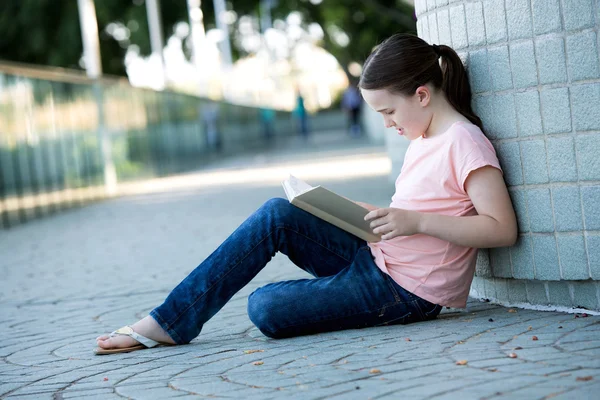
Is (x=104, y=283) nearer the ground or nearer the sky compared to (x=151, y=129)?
nearer the ground

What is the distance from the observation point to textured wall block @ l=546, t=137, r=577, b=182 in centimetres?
399

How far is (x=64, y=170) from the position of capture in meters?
15.5

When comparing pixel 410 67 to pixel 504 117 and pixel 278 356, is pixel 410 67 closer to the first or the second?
pixel 504 117

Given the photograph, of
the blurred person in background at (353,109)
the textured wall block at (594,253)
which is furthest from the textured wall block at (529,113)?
the blurred person in background at (353,109)

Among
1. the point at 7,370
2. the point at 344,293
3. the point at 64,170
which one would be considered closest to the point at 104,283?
the point at 7,370

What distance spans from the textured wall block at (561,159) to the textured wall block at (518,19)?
0.42 meters

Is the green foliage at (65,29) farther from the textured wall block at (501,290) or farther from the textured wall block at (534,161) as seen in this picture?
the textured wall block at (534,161)

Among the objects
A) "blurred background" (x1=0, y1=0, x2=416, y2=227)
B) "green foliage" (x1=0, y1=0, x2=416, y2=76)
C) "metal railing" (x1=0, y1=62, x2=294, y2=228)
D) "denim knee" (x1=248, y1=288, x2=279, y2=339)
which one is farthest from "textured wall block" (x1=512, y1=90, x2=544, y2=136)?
"green foliage" (x1=0, y1=0, x2=416, y2=76)

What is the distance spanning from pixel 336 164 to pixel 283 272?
13.0 m

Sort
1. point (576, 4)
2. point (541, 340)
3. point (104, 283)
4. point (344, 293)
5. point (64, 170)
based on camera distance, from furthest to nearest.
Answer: point (64, 170) < point (104, 283) < point (344, 293) < point (576, 4) < point (541, 340)

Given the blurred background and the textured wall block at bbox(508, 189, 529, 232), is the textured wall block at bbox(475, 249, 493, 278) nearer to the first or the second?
the textured wall block at bbox(508, 189, 529, 232)

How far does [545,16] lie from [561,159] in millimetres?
544

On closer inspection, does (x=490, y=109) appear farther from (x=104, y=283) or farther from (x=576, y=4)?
(x=104, y=283)

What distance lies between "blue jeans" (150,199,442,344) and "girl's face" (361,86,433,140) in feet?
1.75
